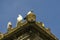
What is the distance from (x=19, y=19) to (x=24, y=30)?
411 centimetres

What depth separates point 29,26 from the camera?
131375 mm

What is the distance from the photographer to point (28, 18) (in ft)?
433

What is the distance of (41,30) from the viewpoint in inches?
5177

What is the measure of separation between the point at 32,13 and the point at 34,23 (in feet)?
9.36

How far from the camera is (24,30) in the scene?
13125 cm

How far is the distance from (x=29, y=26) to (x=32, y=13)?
11.2 feet

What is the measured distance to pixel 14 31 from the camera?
131000 mm

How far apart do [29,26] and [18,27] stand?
243 cm

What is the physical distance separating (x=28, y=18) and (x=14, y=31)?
4.29 m

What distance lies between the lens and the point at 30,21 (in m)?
131

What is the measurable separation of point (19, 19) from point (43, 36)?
23.3ft

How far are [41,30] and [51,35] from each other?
8.13 ft

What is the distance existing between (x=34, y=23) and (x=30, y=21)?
98 centimetres

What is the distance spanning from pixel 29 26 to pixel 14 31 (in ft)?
11.4
